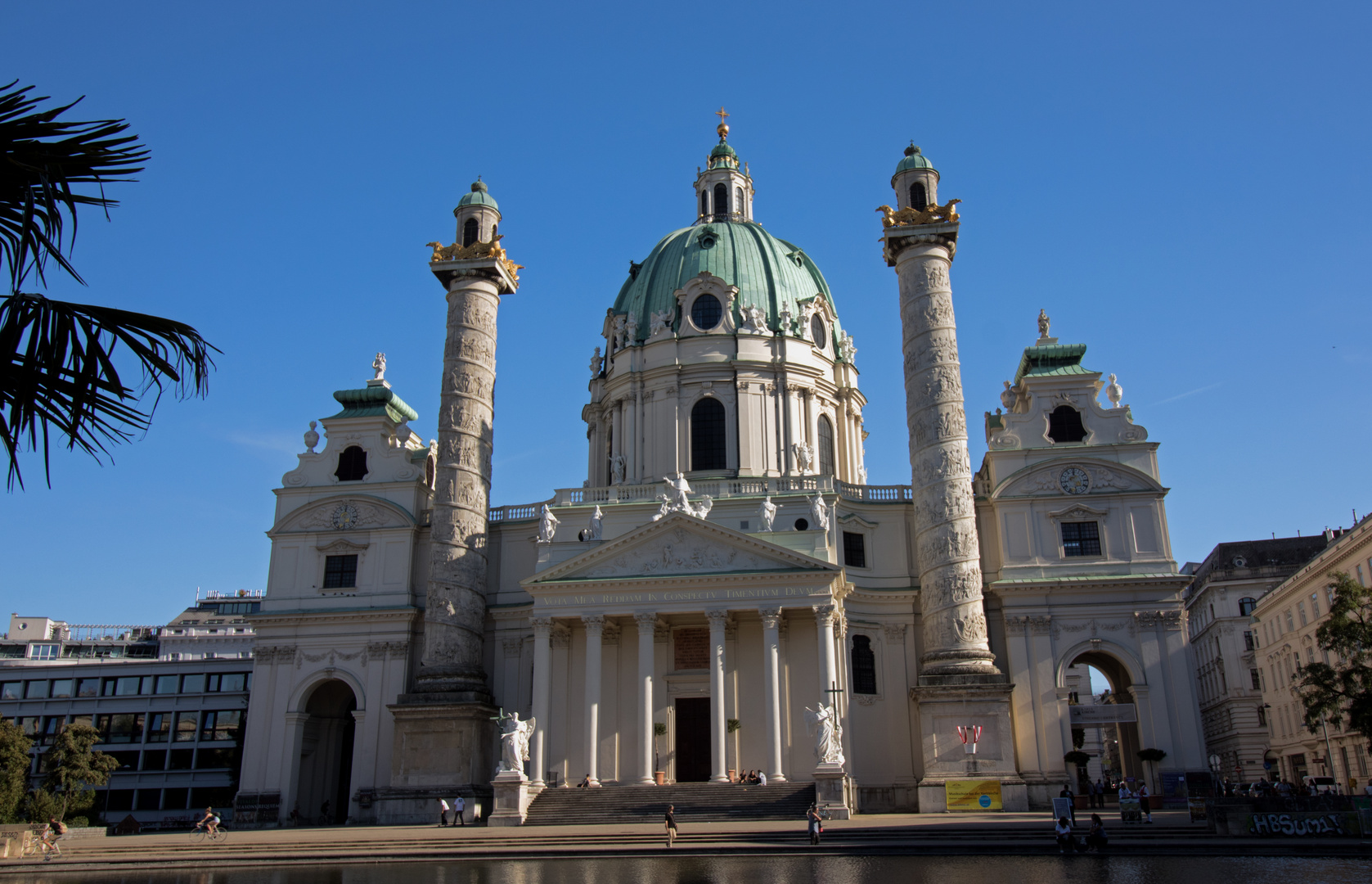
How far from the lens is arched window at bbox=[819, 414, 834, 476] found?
48156mm

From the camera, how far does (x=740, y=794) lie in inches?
1283

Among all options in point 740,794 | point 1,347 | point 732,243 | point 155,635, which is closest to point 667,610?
point 740,794

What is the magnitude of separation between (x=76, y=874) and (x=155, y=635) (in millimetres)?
72153

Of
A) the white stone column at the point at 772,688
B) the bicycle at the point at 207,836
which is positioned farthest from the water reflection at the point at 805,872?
the white stone column at the point at 772,688

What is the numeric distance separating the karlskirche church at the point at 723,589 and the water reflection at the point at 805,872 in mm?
9801

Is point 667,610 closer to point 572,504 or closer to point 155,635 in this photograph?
point 572,504

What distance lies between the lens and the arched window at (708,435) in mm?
46281

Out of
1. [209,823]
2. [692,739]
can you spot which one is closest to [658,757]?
[692,739]

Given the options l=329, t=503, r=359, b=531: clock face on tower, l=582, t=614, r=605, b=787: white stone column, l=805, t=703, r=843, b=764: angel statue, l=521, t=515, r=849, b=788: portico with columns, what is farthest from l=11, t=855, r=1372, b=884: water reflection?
l=329, t=503, r=359, b=531: clock face on tower

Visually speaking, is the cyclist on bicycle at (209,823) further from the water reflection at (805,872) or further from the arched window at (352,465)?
the arched window at (352,465)

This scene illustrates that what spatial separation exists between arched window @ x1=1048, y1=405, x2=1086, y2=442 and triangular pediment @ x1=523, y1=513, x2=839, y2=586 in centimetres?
1287

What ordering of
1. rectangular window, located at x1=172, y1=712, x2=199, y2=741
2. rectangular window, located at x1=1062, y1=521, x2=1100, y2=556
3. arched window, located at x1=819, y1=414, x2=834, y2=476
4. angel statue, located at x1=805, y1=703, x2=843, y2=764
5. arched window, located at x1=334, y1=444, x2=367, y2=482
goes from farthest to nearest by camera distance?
rectangular window, located at x1=172, y1=712, x2=199, y2=741, arched window, located at x1=819, y1=414, x2=834, y2=476, arched window, located at x1=334, y1=444, x2=367, y2=482, rectangular window, located at x1=1062, y1=521, x2=1100, y2=556, angel statue, located at x1=805, y1=703, x2=843, y2=764

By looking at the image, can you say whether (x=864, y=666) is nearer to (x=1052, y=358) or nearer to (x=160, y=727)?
(x=1052, y=358)

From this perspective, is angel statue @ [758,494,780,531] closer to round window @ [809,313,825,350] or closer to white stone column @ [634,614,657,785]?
white stone column @ [634,614,657,785]
